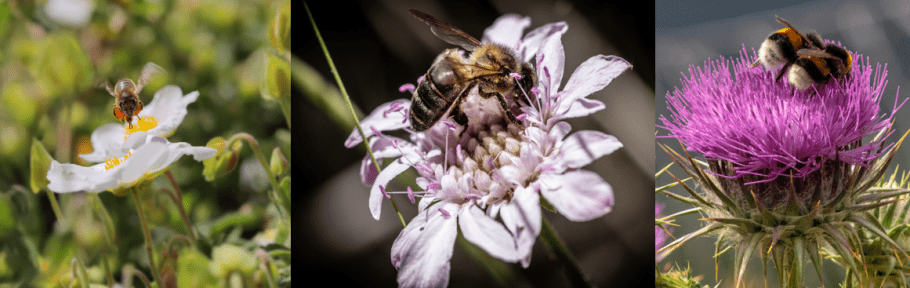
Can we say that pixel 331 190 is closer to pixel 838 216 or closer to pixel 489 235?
pixel 489 235

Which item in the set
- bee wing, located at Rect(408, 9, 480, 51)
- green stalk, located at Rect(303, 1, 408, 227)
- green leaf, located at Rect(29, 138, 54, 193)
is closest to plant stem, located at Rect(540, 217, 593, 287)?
green stalk, located at Rect(303, 1, 408, 227)

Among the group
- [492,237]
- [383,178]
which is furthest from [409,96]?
[492,237]

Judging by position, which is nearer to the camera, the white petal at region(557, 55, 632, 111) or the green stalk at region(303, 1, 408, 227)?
the white petal at region(557, 55, 632, 111)

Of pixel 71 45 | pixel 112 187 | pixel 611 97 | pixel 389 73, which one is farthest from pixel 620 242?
pixel 71 45

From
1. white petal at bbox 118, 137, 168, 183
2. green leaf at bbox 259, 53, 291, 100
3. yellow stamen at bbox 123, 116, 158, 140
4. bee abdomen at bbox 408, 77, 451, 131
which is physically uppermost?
yellow stamen at bbox 123, 116, 158, 140

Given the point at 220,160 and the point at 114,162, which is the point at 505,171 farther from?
the point at 114,162

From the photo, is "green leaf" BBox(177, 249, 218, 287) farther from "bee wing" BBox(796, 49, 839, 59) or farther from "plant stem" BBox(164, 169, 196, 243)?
"bee wing" BBox(796, 49, 839, 59)

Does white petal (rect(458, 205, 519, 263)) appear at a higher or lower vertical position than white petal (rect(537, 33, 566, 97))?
lower
